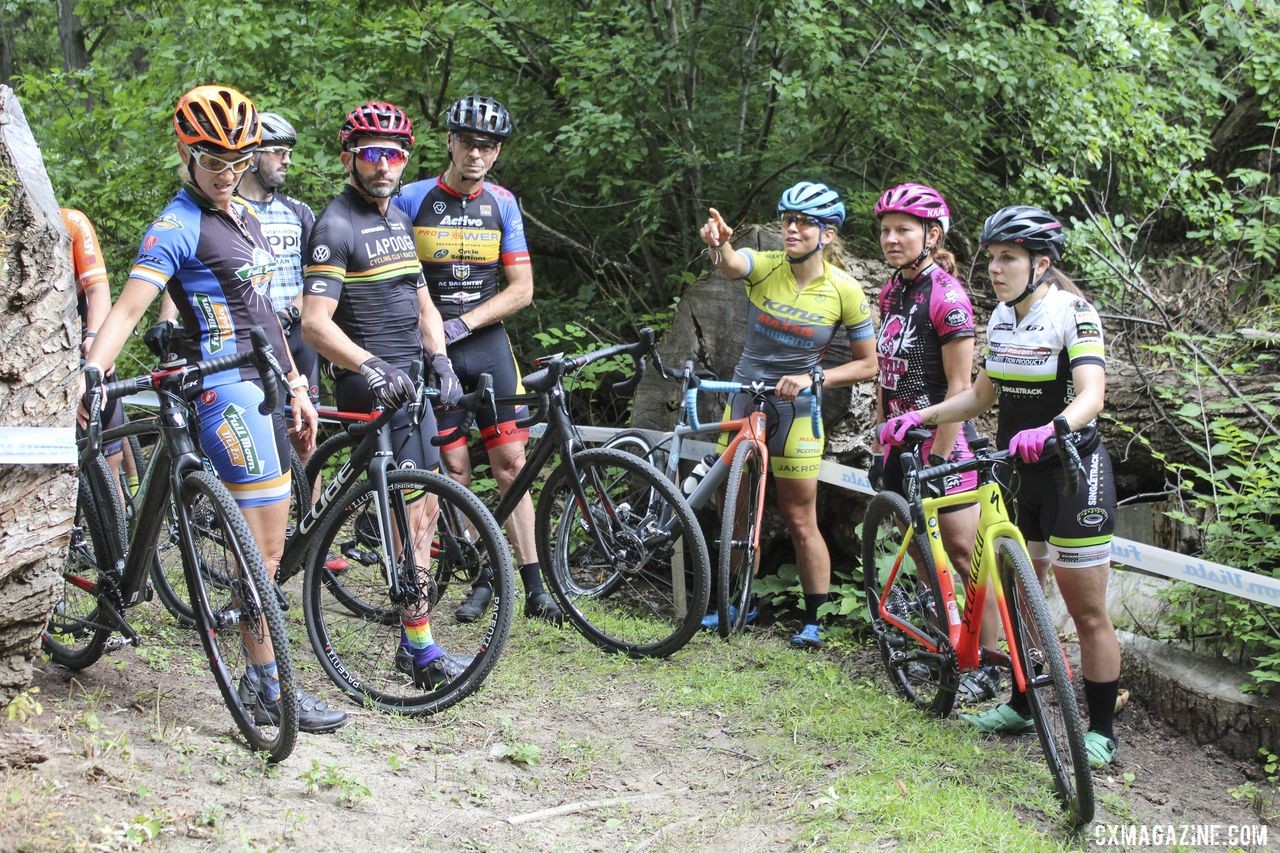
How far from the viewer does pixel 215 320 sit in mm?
4047

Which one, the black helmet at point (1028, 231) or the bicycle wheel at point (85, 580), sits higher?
the black helmet at point (1028, 231)

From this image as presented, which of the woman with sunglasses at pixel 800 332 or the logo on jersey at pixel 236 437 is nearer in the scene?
the logo on jersey at pixel 236 437

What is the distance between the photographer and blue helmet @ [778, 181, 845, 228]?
5.35m

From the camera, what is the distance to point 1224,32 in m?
7.68

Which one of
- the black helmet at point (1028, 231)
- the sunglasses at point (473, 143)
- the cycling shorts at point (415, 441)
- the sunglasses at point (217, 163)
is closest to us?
the sunglasses at point (217, 163)

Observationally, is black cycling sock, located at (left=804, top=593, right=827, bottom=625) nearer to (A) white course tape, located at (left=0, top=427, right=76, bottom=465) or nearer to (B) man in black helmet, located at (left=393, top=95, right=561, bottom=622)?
(B) man in black helmet, located at (left=393, top=95, right=561, bottom=622)

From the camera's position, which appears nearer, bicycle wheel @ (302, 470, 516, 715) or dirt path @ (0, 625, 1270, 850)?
dirt path @ (0, 625, 1270, 850)

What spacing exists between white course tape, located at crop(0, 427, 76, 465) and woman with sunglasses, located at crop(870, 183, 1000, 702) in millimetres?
3311

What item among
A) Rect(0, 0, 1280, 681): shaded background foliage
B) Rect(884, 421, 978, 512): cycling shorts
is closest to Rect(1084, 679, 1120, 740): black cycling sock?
Rect(884, 421, 978, 512): cycling shorts

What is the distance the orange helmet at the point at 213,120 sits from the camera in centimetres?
382

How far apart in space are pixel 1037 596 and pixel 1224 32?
18.9 feet

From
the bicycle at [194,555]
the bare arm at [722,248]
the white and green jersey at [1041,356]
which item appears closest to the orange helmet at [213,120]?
the bicycle at [194,555]

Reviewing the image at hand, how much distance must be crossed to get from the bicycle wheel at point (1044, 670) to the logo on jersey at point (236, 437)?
2.71 metres

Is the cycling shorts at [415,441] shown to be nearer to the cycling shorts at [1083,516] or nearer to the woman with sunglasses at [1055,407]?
the woman with sunglasses at [1055,407]
